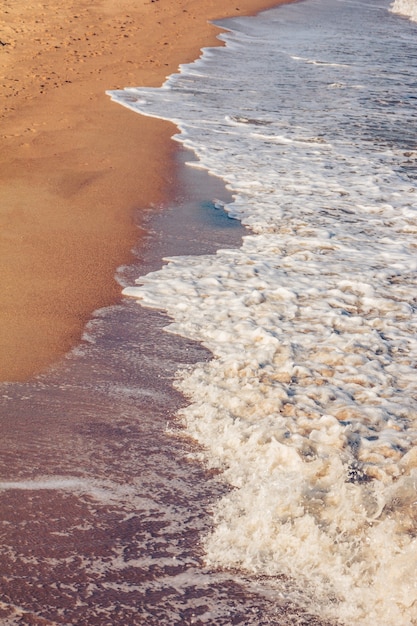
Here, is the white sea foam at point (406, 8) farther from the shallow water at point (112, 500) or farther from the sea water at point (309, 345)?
the shallow water at point (112, 500)

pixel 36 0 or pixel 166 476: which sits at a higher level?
pixel 36 0

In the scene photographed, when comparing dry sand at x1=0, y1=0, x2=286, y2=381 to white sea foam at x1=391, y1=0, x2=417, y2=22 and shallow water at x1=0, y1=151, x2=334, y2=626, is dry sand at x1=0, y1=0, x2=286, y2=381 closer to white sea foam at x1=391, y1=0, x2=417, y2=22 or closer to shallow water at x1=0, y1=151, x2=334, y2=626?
shallow water at x1=0, y1=151, x2=334, y2=626

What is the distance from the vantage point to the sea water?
339cm

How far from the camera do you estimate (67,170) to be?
341 inches

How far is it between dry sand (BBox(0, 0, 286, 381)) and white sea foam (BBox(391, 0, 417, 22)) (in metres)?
11.7

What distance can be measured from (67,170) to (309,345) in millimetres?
4347

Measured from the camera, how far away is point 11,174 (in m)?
8.34

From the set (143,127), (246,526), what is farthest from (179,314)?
(143,127)

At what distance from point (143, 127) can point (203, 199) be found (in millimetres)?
2957

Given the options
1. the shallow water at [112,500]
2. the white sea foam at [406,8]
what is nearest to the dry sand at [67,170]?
the shallow water at [112,500]

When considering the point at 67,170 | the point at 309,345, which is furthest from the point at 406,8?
the point at 309,345

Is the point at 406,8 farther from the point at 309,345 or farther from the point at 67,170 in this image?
the point at 309,345

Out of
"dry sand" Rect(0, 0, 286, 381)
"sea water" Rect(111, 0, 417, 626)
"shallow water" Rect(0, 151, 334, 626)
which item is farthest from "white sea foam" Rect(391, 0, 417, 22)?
"shallow water" Rect(0, 151, 334, 626)

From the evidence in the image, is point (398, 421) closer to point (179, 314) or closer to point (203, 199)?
point (179, 314)
